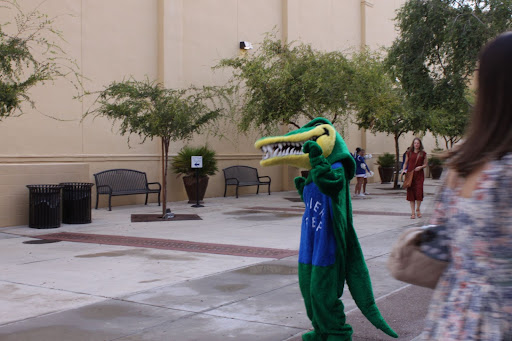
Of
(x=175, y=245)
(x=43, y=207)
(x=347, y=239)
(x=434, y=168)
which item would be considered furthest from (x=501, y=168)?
(x=434, y=168)

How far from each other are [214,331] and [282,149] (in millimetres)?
1680

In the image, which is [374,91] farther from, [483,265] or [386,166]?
[483,265]

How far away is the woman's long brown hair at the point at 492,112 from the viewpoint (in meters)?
1.83

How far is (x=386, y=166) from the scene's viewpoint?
27.7 m

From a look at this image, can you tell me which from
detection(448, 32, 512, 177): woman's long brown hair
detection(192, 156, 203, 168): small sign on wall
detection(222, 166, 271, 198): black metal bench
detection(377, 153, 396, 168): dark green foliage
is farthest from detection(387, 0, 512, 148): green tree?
detection(377, 153, 396, 168): dark green foliage

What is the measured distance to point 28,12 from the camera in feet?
46.4

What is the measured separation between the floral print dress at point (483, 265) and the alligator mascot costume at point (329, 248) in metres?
2.28

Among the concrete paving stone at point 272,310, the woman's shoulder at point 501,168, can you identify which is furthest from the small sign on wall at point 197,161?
the woman's shoulder at point 501,168

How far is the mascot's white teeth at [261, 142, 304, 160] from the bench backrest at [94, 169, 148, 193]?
37.7ft

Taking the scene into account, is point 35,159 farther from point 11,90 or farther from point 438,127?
point 438,127

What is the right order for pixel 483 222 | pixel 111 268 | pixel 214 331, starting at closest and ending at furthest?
pixel 483 222, pixel 214 331, pixel 111 268

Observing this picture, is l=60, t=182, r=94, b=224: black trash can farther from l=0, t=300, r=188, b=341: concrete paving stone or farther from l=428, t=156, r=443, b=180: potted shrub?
l=428, t=156, r=443, b=180: potted shrub

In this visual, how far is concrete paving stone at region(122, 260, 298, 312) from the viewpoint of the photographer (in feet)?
19.5

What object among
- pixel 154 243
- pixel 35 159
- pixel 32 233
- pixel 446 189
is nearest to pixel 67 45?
pixel 35 159
